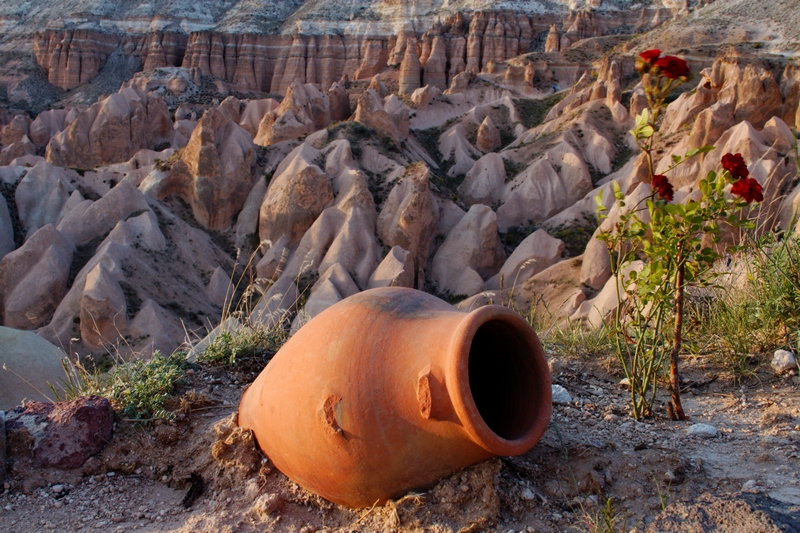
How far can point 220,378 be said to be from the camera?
3824mm

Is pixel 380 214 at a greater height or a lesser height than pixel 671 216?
lesser

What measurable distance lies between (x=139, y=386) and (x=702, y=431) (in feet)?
8.89

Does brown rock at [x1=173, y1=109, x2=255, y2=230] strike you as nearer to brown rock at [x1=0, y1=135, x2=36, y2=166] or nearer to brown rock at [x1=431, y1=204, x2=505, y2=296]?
brown rock at [x1=431, y1=204, x2=505, y2=296]

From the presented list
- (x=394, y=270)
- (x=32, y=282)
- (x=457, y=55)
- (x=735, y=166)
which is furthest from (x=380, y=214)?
(x=457, y=55)

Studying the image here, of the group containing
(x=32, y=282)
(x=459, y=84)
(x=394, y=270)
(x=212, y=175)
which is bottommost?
(x=394, y=270)

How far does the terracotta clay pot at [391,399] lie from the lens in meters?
2.37

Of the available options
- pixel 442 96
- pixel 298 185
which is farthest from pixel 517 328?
pixel 442 96

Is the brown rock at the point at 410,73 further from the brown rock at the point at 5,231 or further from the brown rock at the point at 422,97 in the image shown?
the brown rock at the point at 5,231

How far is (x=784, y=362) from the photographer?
3426 mm

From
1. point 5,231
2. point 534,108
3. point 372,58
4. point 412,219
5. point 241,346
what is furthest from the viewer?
point 372,58

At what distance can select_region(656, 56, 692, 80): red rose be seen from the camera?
2639mm

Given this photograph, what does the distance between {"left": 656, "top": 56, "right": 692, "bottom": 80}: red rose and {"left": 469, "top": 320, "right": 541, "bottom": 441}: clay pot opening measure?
3.95 ft

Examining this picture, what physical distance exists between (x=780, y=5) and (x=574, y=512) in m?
48.9

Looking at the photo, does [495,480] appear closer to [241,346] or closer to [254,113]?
[241,346]
